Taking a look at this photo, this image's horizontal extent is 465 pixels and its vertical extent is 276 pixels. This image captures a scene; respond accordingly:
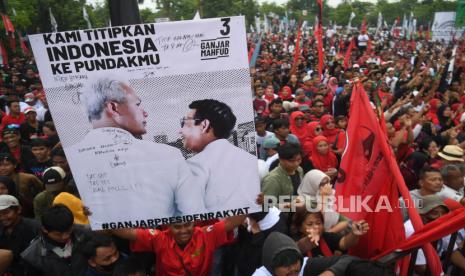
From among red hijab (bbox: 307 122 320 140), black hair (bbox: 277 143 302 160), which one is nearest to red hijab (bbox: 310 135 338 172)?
red hijab (bbox: 307 122 320 140)

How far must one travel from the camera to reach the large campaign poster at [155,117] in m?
2.10

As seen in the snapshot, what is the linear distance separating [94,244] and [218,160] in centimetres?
111

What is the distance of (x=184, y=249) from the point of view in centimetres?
275

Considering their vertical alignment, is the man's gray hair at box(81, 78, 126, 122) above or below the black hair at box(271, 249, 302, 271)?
above

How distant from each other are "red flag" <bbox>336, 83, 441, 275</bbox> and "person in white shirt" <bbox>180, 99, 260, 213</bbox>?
0.83m

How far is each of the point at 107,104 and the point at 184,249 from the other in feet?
3.88

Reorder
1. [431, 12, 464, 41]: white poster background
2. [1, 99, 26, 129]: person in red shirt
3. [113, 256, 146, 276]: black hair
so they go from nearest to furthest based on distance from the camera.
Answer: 1. [113, 256, 146, 276]: black hair
2. [1, 99, 26, 129]: person in red shirt
3. [431, 12, 464, 41]: white poster background

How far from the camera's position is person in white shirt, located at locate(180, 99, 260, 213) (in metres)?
2.24

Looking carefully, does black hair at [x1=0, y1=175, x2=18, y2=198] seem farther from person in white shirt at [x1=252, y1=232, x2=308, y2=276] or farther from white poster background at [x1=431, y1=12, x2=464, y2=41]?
white poster background at [x1=431, y1=12, x2=464, y2=41]

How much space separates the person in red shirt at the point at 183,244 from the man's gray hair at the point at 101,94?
93 cm

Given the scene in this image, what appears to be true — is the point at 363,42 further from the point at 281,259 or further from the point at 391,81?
the point at 281,259

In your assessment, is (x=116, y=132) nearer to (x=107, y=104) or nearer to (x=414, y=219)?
(x=107, y=104)

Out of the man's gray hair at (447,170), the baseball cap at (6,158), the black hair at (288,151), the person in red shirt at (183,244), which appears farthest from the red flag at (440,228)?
the baseball cap at (6,158)

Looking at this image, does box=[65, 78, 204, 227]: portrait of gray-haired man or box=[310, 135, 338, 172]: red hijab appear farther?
box=[310, 135, 338, 172]: red hijab
